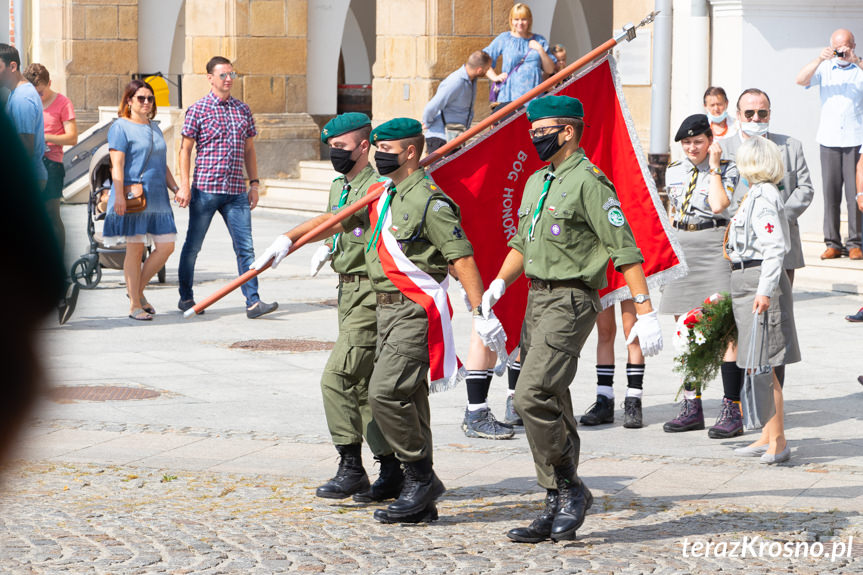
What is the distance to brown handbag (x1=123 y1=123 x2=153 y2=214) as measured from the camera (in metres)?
12.2

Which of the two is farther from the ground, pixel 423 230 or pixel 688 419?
pixel 423 230

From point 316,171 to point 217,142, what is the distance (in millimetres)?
9873

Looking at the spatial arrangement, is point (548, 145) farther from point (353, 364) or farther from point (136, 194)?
point (136, 194)

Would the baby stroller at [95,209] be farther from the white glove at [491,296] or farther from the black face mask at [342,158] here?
the white glove at [491,296]

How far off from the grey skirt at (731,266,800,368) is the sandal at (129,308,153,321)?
5736mm

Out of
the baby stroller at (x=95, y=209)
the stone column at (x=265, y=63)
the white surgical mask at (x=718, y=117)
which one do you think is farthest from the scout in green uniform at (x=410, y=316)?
the stone column at (x=265, y=63)

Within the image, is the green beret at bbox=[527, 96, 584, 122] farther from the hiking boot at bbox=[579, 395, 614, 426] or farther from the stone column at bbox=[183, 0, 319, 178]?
the stone column at bbox=[183, 0, 319, 178]

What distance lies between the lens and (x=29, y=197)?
10.5 metres

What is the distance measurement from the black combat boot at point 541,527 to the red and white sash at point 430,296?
701 mm

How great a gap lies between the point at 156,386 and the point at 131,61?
65.4ft

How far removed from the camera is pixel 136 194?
12180 millimetres

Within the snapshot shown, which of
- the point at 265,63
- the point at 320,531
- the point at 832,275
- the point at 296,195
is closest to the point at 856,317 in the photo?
the point at 832,275

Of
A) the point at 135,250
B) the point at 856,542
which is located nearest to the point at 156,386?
the point at 135,250

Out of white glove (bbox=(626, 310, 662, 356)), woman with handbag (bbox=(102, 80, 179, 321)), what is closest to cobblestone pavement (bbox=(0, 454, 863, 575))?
white glove (bbox=(626, 310, 662, 356))
